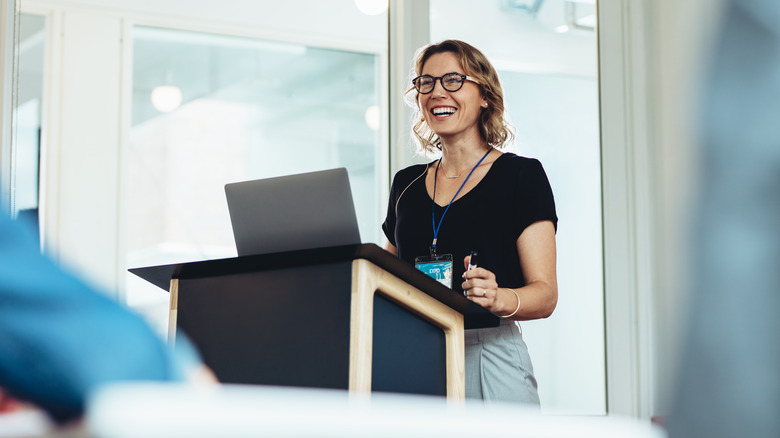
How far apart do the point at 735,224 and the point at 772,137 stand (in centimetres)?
3

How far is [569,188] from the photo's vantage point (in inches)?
158

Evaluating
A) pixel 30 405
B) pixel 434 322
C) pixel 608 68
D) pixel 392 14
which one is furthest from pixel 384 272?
pixel 608 68

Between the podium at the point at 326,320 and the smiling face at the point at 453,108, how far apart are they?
2.47ft

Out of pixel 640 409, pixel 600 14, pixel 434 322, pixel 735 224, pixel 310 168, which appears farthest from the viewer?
pixel 310 168

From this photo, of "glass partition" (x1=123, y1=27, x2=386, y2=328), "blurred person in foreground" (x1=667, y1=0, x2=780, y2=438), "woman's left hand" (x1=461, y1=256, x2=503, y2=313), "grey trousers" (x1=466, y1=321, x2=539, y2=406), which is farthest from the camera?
"glass partition" (x1=123, y1=27, x2=386, y2=328)

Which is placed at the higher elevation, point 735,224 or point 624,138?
point 624,138

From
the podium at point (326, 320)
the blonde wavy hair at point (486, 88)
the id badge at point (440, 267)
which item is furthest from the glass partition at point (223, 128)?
the podium at point (326, 320)

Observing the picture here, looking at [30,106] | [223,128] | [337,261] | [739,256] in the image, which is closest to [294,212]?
[337,261]

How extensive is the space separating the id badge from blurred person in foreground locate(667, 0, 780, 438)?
1.64m

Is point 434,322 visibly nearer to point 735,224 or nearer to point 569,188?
point 735,224

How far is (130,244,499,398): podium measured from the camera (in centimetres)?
133

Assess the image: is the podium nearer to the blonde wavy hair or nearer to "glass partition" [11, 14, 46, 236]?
the blonde wavy hair

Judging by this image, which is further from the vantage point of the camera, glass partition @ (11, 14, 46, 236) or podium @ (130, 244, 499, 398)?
glass partition @ (11, 14, 46, 236)

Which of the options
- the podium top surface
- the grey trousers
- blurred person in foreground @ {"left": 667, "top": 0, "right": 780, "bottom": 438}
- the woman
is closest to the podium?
the podium top surface
